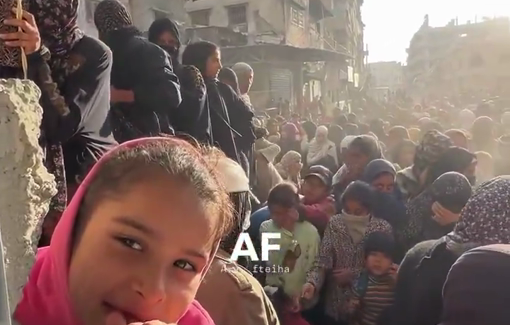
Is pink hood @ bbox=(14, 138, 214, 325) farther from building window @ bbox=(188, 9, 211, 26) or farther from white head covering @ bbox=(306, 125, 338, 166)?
white head covering @ bbox=(306, 125, 338, 166)

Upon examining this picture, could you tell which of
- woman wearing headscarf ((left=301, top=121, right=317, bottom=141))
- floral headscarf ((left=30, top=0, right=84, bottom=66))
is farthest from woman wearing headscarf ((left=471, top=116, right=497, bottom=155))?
floral headscarf ((left=30, top=0, right=84, bottom=66))

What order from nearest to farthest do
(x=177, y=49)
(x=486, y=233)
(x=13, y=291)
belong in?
1. (x=13, y=291)
2. (x=486, y=233)
3. (x=177, y=49)

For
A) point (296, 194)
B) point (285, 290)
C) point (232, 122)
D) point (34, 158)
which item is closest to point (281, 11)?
point (232, 122)

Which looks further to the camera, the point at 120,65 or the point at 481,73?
the point at 481,73

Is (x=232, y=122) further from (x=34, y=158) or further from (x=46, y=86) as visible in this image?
(x=34, y=158)

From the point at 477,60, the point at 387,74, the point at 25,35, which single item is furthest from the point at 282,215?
the point at 25,35

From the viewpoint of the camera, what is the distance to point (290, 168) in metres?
1.07

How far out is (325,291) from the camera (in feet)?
3.39

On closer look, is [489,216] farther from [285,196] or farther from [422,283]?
[285,196]

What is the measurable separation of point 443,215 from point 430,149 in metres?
0.18

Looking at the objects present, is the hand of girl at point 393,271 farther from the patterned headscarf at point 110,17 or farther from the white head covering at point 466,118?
the patterned headscarf at point 110,17

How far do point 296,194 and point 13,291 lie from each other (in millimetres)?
702

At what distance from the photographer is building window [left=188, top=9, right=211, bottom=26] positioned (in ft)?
2.94

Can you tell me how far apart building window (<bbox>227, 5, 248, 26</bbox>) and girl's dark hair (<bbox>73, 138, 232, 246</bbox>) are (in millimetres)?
644
